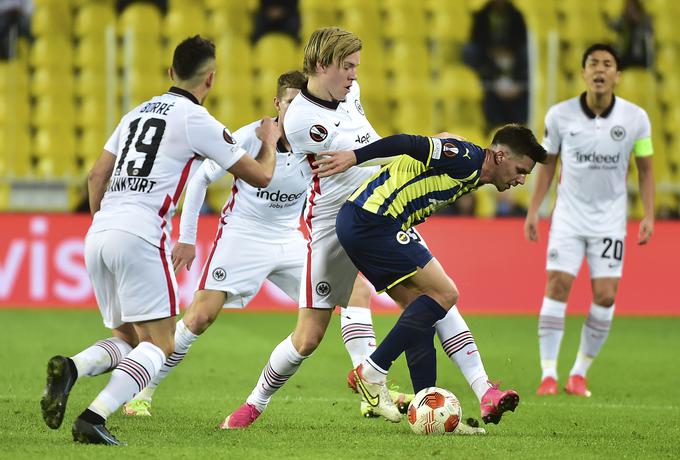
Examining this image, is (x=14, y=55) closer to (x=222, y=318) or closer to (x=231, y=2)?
(x=231, y=2)

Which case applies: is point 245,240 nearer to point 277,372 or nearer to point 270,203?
point 270,203

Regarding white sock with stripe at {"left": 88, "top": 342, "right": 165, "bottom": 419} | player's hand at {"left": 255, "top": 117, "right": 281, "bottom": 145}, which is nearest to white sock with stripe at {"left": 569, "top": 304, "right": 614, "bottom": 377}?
player's hand at {"left": 255, "top": 117, "right": 281, "bottom": 145}

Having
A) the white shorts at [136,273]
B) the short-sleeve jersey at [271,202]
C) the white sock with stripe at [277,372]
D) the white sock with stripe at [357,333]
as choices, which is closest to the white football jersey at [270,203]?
the short-sleeve jersey at [271,202]

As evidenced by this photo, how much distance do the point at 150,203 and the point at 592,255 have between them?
379 cm

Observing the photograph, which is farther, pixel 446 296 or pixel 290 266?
pixel 290 266

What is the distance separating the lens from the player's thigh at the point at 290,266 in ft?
22.3

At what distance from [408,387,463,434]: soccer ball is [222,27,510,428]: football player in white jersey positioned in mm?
207

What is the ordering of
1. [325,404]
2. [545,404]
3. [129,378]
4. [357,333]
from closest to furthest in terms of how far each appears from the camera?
[129,378] → [357,333] → [325,404] → [545,404]

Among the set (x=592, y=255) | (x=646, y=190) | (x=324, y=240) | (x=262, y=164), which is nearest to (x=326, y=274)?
(x=324, y=240)

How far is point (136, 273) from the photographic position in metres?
5.07

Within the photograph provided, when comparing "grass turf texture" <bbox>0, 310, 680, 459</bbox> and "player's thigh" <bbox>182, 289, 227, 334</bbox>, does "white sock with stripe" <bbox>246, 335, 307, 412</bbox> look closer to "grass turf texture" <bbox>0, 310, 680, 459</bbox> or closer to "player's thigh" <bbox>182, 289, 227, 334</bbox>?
Answer: "grass turf texture" <bbox>0, 310, 680, 459</bbox>

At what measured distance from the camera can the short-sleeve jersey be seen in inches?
268

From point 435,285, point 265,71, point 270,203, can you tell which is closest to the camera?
point 435,285

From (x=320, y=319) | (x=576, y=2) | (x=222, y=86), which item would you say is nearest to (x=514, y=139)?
(x=320, y=319)
